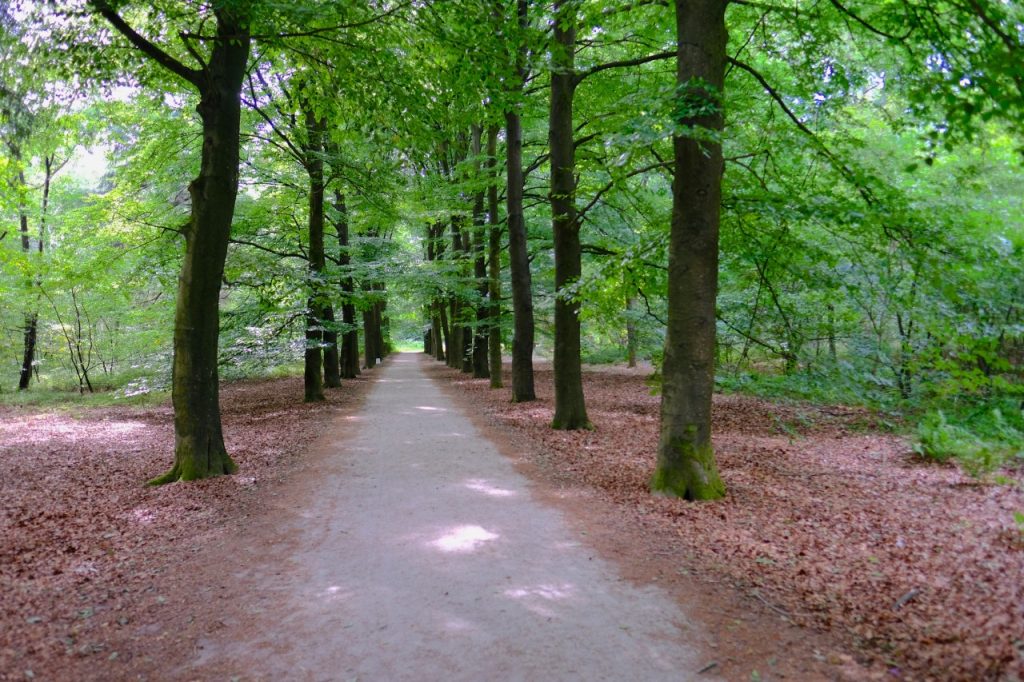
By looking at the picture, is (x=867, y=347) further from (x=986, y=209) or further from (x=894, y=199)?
(x=894, y=199)

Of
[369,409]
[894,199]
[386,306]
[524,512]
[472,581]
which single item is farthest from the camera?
[386,306]

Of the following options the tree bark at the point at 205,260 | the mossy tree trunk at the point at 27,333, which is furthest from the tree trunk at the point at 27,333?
the tree bark at the point at 205,260

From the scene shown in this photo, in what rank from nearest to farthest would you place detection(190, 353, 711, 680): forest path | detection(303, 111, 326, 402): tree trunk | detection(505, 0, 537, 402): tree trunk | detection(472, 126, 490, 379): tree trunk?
1. detection(190, 353, 711, 680): forest path
2. detection(505, 0, 537, 402): tree trunk
3. detection(303, 111, 326, 402): tree trunk
4. detection(472, 126, 490, 379): tree trunk

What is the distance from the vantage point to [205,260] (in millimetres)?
7969

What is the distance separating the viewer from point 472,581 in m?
4.55

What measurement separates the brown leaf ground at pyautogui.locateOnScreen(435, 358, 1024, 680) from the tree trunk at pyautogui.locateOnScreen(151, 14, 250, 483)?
4804mm

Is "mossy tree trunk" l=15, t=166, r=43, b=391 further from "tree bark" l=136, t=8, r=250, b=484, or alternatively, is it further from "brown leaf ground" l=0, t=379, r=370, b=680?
"tree bark" l=136, t=8, r=250, b=484

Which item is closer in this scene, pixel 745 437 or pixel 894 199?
pixel 894 199

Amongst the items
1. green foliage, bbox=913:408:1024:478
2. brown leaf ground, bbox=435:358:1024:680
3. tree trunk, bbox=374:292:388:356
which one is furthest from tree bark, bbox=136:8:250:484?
tree trunk, bbox=374:292:388:356

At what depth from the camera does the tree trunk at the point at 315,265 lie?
15216 mm

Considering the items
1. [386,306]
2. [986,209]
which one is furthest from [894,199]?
[386,306]

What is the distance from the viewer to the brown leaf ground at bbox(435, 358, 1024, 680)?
3604 millimetres

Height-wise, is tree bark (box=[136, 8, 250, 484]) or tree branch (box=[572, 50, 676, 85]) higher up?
tree branch (box=[572, 50, 676, 85])

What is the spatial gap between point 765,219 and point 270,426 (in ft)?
33.4
